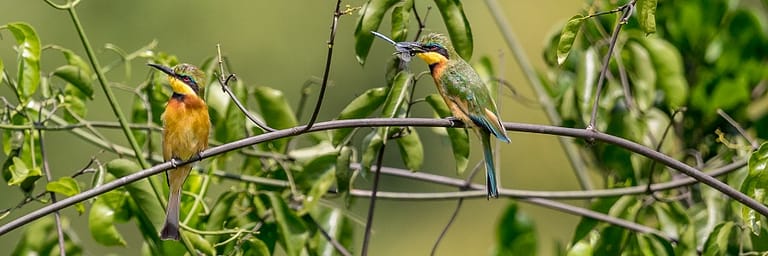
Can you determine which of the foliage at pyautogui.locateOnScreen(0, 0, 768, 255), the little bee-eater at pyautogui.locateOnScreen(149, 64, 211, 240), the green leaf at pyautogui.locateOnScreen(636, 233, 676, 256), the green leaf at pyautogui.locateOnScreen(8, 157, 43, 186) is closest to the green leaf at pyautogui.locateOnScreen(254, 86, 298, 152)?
the foliage at pyautogui.locateOnScreen(0, 0, 768, 255)

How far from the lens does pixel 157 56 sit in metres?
2.12

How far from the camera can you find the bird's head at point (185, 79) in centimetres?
192

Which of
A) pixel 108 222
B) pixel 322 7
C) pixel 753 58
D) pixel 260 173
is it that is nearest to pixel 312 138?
pixel 260 173

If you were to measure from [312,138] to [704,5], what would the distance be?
99 cm

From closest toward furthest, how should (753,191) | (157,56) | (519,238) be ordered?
(753,191), (157,56), (519,238)

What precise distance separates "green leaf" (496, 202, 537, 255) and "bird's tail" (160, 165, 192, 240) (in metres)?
0.70

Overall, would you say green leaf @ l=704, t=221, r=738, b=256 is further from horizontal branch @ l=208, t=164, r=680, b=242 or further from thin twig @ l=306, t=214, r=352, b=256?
thin twig @ l=306, t=214, r=352, b=256

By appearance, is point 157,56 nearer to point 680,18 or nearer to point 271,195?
point 271,195

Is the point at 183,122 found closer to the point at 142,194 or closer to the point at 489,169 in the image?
the point at 142,194

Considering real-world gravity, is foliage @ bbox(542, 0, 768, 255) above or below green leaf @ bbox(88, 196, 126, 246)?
below

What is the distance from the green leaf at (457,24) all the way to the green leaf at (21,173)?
0.72 metres

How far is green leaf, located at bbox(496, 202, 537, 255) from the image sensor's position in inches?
90.8

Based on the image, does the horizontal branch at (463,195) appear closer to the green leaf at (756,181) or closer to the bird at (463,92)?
the bird at (463,92)

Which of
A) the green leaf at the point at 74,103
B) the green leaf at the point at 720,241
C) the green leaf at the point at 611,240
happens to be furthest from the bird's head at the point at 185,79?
the green leaf at the point at 720,241
